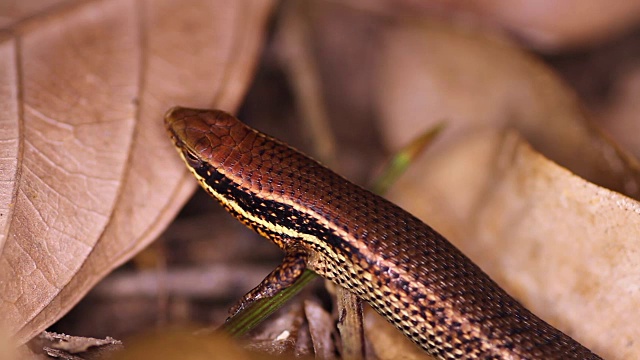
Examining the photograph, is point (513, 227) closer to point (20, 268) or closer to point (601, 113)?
point (601, 113)

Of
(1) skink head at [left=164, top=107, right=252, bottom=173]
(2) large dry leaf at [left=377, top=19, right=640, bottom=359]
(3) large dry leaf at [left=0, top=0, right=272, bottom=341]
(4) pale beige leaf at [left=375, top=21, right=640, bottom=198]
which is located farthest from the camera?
(4) pale beige leaf at [left=375, top=21, right=640, bottom=198]

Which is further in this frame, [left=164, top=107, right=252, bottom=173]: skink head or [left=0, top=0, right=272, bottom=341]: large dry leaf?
[left=164, top=107, right=252, bottom=173]: skink head

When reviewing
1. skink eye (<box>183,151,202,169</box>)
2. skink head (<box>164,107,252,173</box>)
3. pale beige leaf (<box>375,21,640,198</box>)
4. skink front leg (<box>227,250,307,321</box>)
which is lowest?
skink front leg (<box>227,250,307,321</box>)

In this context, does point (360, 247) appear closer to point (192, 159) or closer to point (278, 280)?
point (278, 280)

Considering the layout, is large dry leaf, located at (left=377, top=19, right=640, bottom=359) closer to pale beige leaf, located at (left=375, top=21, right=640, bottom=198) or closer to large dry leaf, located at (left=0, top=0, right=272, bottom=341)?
pale beige leaf, located at (left=375, top=21, right=640, bottom=198)

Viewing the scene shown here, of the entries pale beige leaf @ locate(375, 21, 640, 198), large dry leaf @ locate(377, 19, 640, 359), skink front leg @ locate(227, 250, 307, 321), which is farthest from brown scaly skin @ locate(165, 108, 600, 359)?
pale beige leaf @ locate(375, 21, 640, 198)

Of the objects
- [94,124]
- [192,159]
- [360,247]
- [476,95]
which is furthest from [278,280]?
[476,95]
